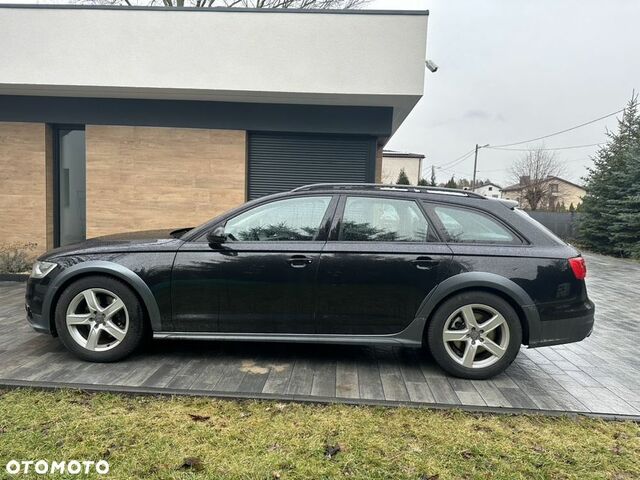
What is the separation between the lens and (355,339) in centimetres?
378

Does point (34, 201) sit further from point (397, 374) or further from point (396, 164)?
point (396, 164)

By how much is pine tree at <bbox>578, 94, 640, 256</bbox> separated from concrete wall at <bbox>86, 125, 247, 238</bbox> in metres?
13.4

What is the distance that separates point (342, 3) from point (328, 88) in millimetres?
12874

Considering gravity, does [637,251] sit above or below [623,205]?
below

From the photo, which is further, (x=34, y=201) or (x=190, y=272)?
(x=34, y=201)

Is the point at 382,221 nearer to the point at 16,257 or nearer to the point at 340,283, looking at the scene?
the point at 340,283

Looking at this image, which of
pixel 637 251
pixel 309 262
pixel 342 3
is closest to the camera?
pixel 309 262

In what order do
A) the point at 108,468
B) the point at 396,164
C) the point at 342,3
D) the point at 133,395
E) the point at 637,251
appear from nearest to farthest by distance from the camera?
the point at 108,468 < the point at 133,395 < the point at 637,251 < the point at 342,3 < the point at 396,164

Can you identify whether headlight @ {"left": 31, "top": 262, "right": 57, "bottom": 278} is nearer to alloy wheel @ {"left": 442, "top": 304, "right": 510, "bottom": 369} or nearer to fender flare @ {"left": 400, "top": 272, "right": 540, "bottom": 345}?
fender flare @ {"left": 400, "top": 272, "right": 540, "bottom": 345}

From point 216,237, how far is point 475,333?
2.28m

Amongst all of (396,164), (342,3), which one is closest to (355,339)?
(342,3)

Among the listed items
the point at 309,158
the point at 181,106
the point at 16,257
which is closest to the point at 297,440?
the point at 309,158

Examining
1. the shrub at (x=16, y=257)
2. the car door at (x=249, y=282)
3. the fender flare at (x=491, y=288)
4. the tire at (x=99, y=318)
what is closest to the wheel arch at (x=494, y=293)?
the fender flare at (x=491, y=288)

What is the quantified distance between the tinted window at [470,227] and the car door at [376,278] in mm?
153
